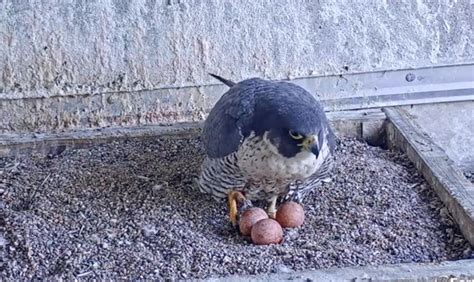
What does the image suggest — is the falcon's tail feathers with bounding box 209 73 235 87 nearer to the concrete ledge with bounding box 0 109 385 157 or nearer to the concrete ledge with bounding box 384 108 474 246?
the concrete ledge with bounding box 0 109 385 157

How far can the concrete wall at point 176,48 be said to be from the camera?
3.66m

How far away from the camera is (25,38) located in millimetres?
3658

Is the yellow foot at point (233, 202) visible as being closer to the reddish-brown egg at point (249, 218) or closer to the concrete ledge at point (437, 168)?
the reddish-brown egg at point (249, 218)

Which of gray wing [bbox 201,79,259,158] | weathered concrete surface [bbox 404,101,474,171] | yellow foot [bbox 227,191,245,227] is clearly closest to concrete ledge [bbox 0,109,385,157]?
weathered concrete surface [bbox 404,101,474,171]

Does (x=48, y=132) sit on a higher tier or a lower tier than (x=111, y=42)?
lower

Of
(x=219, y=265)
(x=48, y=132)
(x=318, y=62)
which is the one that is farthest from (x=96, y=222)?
(x=318, y=62)

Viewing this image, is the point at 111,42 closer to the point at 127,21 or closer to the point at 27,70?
the point at 127,21

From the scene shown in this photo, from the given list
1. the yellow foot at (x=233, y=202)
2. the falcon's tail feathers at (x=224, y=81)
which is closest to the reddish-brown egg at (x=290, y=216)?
the yellow foot at (x=233, y=202)

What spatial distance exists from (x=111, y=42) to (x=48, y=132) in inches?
20.5

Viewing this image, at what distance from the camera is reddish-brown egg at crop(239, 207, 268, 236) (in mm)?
2662

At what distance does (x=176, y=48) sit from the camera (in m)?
3.73

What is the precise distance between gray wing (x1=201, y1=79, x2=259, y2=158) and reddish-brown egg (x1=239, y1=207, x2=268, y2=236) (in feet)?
0.72

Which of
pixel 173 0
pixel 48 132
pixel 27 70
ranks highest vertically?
pixel 173 0

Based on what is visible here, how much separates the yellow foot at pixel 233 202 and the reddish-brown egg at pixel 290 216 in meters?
0.15
